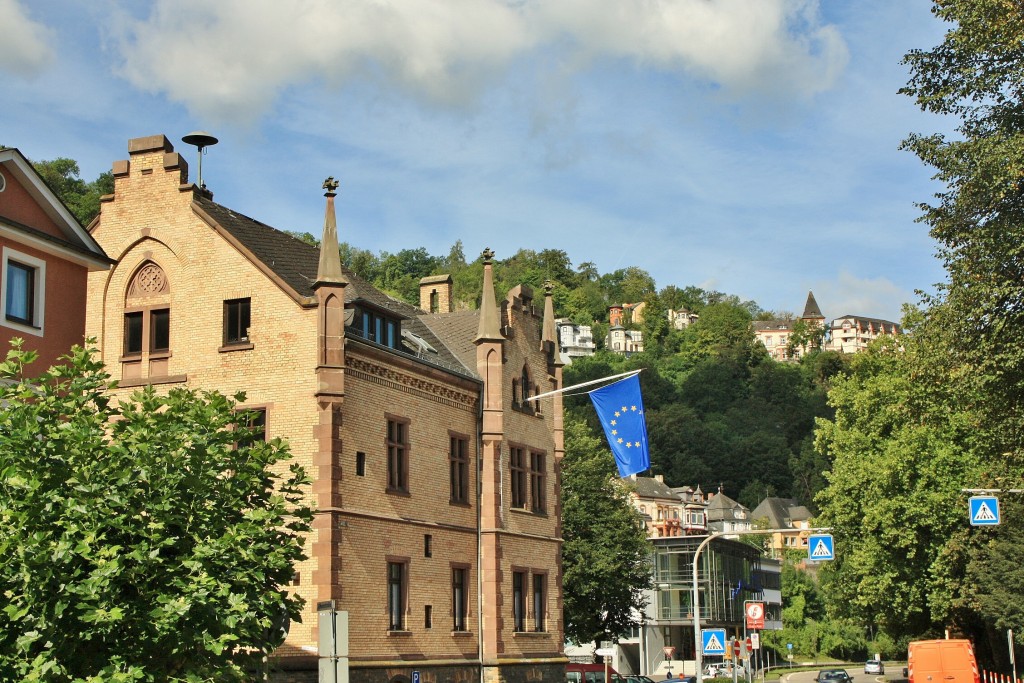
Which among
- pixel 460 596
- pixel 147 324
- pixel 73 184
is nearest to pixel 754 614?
pixel 460 596

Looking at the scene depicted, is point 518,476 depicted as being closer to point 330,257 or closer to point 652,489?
point 330,257

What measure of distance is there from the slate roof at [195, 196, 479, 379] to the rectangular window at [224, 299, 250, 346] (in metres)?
1.42

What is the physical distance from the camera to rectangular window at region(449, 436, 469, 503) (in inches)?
1585

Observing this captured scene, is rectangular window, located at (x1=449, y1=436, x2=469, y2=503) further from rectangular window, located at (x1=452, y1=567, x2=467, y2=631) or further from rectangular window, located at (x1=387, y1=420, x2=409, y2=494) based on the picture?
rectangular window, located at (x1=387, y1=420, x2=409, y2=494)

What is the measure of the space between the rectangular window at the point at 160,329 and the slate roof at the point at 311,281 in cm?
310

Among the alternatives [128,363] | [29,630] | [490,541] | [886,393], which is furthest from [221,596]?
[886,393]

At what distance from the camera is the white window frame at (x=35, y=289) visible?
2850 centimetres

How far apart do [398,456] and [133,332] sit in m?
8.38

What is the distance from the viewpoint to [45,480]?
2106 cm

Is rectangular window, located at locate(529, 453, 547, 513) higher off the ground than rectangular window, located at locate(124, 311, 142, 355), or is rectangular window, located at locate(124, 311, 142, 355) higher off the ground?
rectangular window, located at locate(124, 311, 142, 355)

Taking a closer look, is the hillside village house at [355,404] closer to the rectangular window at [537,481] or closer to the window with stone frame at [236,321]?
the window with stone frame at [236,321]

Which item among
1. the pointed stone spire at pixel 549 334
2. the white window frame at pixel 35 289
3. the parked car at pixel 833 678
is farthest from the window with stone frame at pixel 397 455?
the parked car at pixel 833 678

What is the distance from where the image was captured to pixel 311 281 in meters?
37.7

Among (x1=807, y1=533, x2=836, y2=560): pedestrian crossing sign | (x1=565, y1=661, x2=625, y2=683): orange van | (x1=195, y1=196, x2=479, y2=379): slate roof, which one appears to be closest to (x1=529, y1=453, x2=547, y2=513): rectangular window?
(x1=195, y1=196, x2=479, y2=379): slate roof
